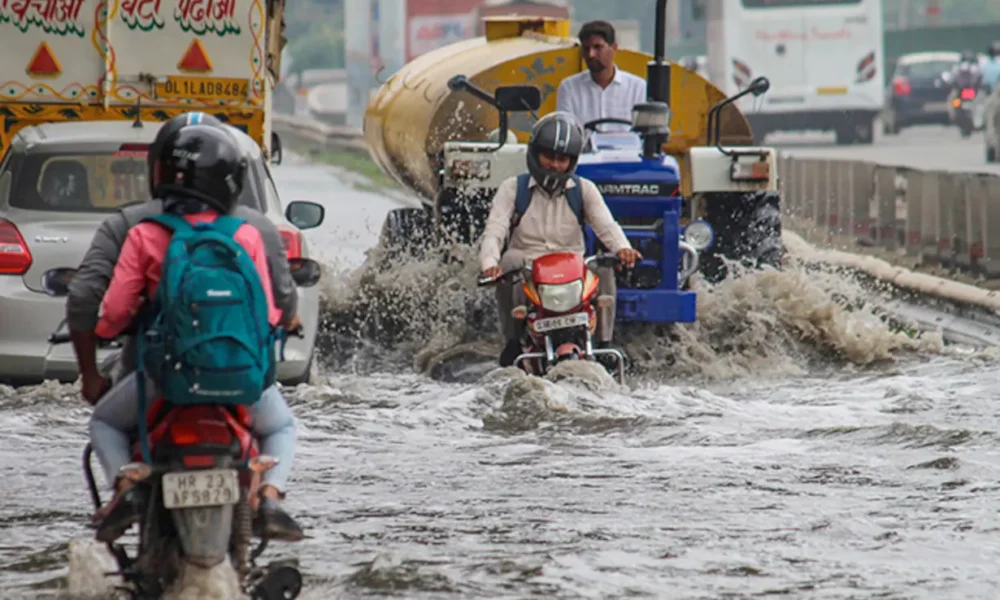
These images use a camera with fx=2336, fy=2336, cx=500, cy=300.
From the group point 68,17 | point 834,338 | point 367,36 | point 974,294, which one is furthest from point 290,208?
point 367,36

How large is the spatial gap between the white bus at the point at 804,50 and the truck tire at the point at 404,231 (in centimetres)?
2882

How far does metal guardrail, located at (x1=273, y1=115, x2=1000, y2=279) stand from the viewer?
18797 millimetres

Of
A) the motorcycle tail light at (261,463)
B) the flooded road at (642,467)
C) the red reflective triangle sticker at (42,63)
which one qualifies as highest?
the red reflective triangle sticker at (42,63)

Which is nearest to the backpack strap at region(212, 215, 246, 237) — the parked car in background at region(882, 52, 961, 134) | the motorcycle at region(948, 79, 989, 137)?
the motorcycle at region(948, 79, 989, 137)

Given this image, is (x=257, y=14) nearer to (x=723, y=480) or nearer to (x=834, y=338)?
(x=834, y=338)

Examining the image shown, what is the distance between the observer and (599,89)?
1423 cm

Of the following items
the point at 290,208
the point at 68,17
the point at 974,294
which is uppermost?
the point at 68,17

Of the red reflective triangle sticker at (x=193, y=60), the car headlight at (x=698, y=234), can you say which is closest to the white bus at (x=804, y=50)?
the red reflective triangle sticker at (x=193, y=60)

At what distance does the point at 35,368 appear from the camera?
1081cm

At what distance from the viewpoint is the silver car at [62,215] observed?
10.8 m

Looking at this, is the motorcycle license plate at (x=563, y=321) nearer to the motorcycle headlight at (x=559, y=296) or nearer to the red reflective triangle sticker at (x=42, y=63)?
the motorcycle headlight at (x=559, y=296)

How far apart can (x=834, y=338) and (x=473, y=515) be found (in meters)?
6.15

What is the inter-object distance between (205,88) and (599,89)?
13.2ft

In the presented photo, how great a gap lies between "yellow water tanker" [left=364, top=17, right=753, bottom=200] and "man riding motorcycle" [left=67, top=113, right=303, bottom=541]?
963cm
